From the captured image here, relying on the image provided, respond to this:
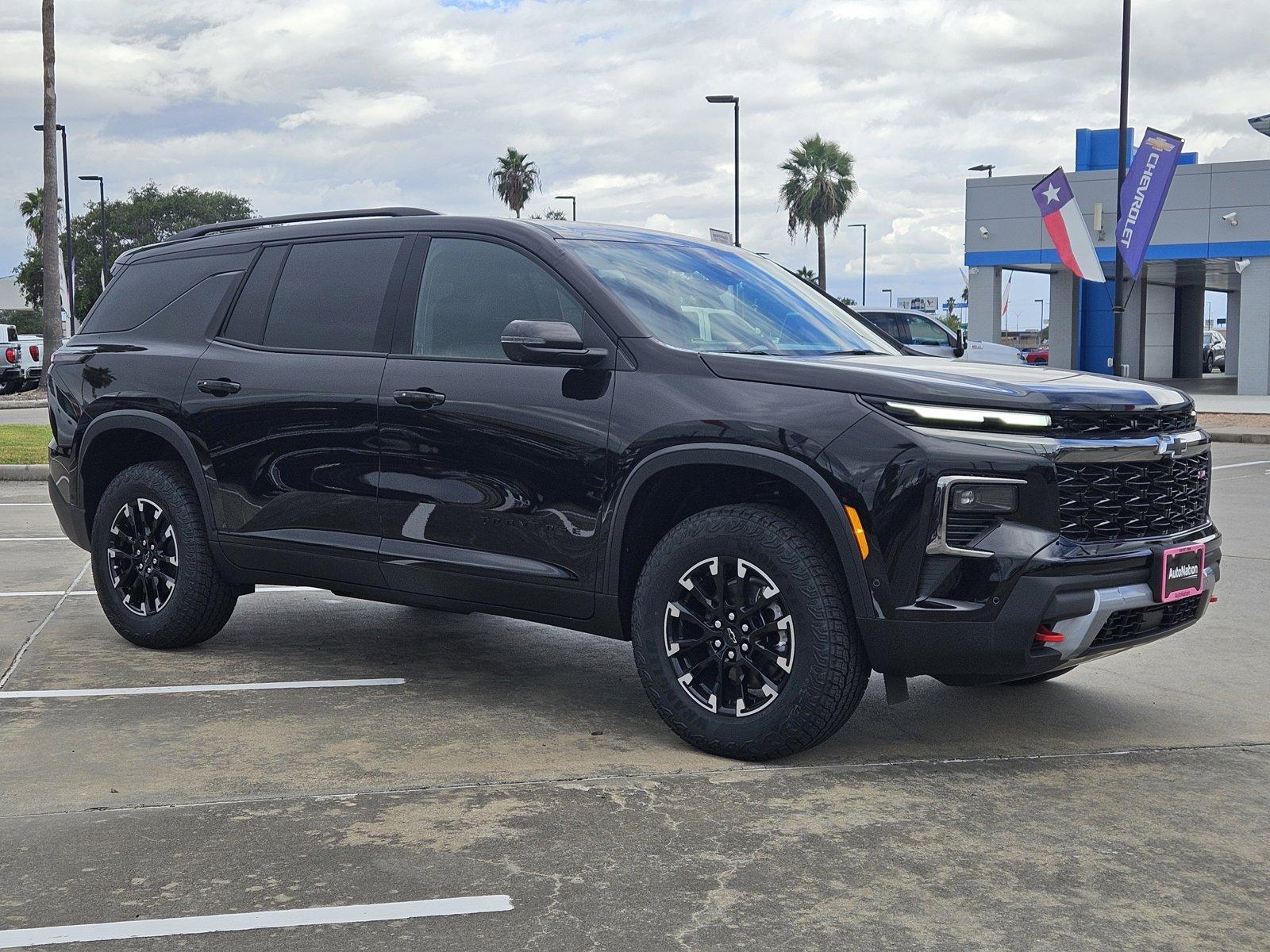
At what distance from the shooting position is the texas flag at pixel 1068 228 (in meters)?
27.3

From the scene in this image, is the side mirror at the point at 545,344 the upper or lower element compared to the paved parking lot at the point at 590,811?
upper

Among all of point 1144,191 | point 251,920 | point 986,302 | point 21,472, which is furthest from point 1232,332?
point 251,920

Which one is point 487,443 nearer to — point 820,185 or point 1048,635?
point 1048,635

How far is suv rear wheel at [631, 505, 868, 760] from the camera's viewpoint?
4.46 metres

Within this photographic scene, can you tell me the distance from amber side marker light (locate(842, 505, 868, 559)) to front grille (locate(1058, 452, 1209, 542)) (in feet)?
1.93

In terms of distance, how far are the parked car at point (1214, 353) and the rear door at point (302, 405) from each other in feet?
184

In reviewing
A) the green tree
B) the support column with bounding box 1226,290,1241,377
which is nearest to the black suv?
the support column with bounding box 1226,290,1241,377

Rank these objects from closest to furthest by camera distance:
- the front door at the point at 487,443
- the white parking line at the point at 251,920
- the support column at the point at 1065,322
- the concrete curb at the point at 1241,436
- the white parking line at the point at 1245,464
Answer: the white parking line at the point at 251,920, the front door at the point at 487,443, the white parking line at the point at 1245,464, the concrete curb at the point at 1241,436, the support column at the point at 1065,322

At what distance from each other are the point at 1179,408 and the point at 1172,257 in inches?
1326

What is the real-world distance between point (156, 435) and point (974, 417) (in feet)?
12.9

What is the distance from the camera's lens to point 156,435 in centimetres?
652

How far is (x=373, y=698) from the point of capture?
5.69 m

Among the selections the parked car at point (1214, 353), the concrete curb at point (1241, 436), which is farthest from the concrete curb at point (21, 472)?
the parked car at point (1214, 353)

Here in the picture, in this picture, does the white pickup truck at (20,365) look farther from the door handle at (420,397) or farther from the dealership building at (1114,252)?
the door handle at (420,397)
